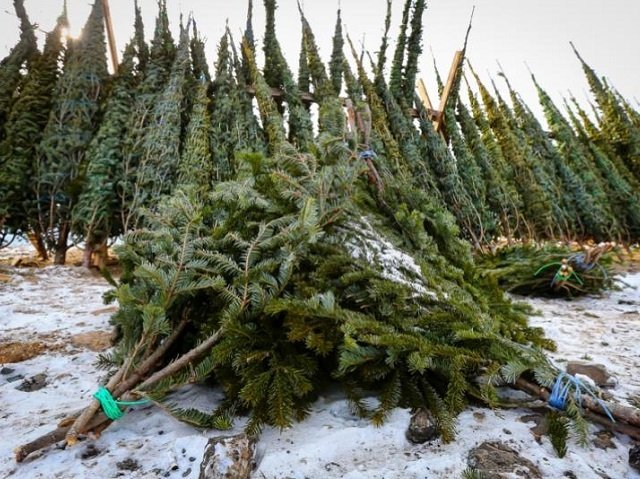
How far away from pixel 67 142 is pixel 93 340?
3689 millimetres

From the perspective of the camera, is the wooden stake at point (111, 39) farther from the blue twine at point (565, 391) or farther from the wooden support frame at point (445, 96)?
the blue twine at point (565, 391)

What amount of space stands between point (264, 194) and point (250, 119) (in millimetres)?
4045

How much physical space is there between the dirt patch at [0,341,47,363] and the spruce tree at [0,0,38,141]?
4.34 m

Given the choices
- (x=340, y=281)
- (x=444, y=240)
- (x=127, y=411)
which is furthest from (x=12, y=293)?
(x=444, y=240)

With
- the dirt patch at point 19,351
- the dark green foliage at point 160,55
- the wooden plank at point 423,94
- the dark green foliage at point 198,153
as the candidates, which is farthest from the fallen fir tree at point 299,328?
the wooden plank at point 423,94

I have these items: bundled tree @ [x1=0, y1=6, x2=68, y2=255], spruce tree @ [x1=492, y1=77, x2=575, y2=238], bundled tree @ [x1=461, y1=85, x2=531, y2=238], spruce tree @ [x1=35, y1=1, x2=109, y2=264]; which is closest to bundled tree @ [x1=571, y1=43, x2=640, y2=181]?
spruce tree @ [x1=492, y1=77, x2=575, y2=238]

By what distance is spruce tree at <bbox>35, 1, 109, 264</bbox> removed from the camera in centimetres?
445

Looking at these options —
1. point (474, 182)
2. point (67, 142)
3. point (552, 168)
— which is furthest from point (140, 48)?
point (552, 168)

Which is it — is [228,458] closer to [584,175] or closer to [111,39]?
[111,39]

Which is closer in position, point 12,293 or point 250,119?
point 12,293

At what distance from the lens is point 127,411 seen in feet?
4.27

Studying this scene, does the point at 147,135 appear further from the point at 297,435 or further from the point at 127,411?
the point at 297,435

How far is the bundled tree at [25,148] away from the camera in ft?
14.3

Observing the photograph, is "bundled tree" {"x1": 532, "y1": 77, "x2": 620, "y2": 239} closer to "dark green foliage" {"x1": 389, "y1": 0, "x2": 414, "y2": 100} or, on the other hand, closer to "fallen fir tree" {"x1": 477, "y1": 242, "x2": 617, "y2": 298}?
"fallen fir tree" {"x1": 477, "y1": 242, "x2": 617, "y2": 298}
